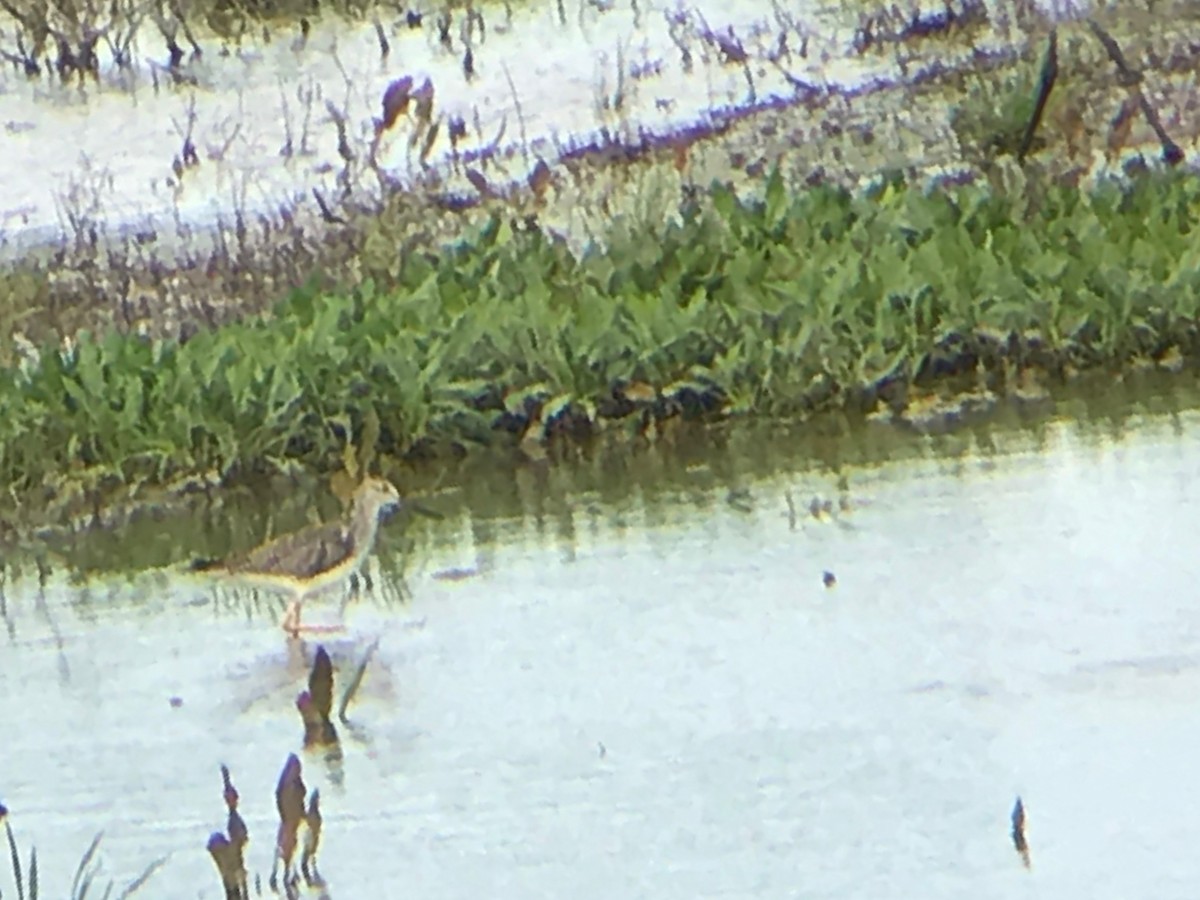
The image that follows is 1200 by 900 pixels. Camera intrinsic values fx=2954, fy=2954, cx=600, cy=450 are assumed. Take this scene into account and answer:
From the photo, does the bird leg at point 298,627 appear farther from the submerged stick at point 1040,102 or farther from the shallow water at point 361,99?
the submerged stick at point 1040,102

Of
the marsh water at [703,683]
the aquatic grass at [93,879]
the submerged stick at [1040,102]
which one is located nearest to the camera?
the aquatic grass at [93,879]

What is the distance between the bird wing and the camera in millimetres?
8312

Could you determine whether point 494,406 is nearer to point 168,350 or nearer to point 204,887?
point 168,350

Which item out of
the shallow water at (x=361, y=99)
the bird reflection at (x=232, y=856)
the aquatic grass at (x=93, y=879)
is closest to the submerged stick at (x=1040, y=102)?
the shallow water at (x=361, y=99)

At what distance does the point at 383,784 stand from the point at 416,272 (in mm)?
5057

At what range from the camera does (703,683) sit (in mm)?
7352

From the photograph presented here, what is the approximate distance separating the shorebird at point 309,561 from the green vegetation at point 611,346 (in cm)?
149

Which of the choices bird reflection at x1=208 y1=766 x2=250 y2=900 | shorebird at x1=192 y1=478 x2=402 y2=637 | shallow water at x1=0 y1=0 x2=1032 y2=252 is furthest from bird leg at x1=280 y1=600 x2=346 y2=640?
shallow water at x1=0 y1=0 x2=1032 y2=252

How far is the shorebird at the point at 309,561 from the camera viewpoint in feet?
27.2

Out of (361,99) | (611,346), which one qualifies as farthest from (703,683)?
(361,99)

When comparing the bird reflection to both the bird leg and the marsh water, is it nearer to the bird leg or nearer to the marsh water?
the marsh water

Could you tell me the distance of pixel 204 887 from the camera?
6.19 m

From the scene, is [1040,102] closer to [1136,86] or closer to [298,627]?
[1136,86]

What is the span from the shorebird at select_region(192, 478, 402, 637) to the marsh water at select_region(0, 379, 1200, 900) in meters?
0.14
